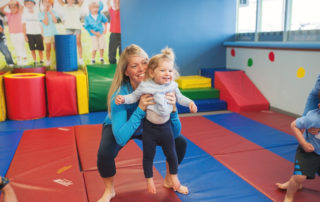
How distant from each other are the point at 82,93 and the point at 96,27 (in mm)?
1455

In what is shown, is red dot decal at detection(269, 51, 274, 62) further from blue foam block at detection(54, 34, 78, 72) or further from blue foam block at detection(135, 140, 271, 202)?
blue foam block at detection(54, 34, 78, 72)

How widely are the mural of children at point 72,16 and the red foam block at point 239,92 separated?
2.73 meters

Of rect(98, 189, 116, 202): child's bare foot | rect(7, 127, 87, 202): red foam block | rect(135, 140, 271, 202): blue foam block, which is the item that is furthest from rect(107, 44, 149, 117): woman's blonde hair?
rect(135, 140, 271, 202): blue foam block

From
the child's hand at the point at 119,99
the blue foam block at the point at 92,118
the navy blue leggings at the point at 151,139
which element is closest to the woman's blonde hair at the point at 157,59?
the child's hand at the point at 119,99

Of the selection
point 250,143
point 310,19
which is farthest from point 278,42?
point 250,143

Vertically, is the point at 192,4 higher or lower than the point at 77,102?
higher

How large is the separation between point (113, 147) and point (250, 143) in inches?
74.6

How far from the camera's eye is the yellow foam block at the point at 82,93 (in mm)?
4773

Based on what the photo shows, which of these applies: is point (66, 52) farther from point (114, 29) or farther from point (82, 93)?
point (114, 29)

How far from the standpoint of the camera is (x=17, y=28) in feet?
16.9

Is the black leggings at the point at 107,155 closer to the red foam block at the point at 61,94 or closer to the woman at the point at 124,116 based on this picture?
the woman at the point at 124,116

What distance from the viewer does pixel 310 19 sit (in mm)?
4441

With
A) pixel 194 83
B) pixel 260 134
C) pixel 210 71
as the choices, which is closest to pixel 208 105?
pixel 194 83

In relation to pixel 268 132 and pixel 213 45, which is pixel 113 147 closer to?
pixel 268 132
